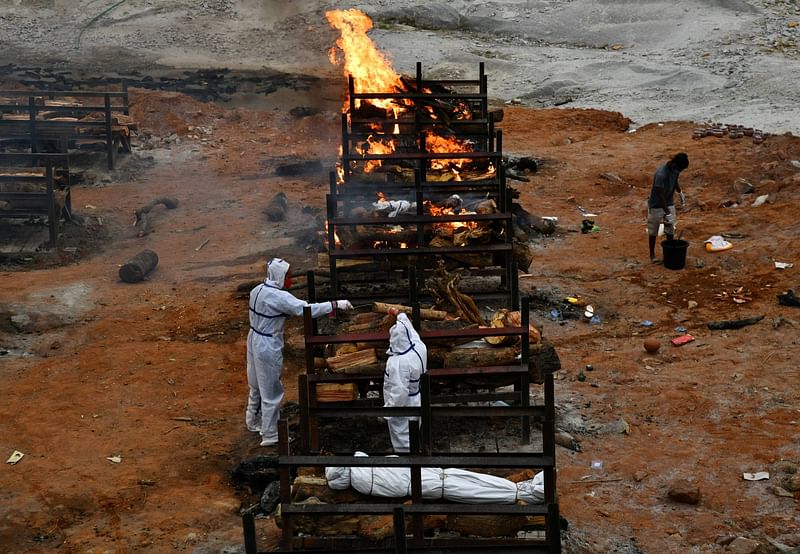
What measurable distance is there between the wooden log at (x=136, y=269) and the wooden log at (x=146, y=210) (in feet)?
8.85

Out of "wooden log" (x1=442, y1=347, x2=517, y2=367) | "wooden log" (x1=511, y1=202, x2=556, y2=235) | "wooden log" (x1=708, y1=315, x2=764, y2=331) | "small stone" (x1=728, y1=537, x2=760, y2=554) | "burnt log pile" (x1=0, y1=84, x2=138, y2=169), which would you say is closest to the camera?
"small stone" (x1=728, y1=537, x2=760, y2=554)

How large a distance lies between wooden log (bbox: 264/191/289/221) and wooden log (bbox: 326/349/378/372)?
10.3m

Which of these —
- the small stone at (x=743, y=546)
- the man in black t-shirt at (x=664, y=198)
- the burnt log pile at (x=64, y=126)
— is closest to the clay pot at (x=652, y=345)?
the man in black t-shirt at (x=664, y=198)

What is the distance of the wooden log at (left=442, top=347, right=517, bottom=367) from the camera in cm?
969

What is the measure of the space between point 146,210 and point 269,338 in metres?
10.7

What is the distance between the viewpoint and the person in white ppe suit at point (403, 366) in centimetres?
891

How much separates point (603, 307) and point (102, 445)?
7558 mm

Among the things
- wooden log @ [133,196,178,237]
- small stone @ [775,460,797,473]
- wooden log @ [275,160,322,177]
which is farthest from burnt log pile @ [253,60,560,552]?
wooden log @ [275,160,322,177]

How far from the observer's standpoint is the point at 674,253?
15.7 m

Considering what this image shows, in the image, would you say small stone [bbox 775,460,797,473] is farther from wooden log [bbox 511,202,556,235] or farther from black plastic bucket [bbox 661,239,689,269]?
wooden log [bbox 511,202,556,235]

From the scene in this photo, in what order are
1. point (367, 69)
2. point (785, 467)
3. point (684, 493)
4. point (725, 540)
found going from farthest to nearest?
point (367, 69)
point (785, 467)
point (684, 493)
point (725, 540)

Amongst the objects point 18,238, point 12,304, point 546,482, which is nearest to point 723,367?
point 546,482

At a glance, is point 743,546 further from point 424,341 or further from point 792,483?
point 424,341

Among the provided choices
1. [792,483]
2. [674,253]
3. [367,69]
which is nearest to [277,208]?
[367,69]
